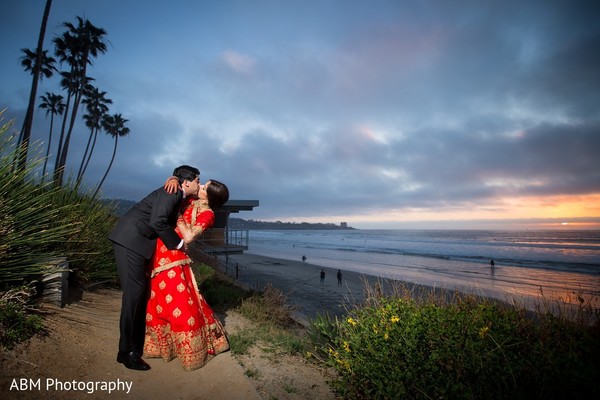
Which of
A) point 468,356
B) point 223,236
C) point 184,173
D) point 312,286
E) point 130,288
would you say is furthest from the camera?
point 223,236

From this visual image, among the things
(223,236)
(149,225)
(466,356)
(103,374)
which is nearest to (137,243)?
(149,225)

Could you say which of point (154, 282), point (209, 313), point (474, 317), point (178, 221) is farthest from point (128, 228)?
point (474, 317)

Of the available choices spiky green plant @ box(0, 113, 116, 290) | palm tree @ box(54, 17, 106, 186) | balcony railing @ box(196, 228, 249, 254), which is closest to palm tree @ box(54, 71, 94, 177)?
palm tree @ box(54, 17, 106, 186)

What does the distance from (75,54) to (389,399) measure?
34.2 meters

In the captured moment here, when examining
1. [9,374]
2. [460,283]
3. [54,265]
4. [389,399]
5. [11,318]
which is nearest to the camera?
[9,374]

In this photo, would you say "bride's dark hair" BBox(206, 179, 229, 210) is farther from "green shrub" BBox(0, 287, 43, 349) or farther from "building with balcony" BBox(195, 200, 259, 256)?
"building with balcony" BBox(195, 200, 259, 256)

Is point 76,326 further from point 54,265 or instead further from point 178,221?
point 178,221

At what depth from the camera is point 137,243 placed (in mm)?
2928

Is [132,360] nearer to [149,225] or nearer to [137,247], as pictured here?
[137,247]

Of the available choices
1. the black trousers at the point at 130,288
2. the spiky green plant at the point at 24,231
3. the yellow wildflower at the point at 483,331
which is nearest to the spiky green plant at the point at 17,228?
the spiky green plant at the point at 24,231

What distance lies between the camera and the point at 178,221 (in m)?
3.08

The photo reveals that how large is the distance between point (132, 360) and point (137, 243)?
4.22ft

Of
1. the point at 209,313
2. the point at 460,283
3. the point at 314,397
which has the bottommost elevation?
the point at 460,283

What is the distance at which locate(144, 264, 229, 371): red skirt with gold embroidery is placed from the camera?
3.14 m
